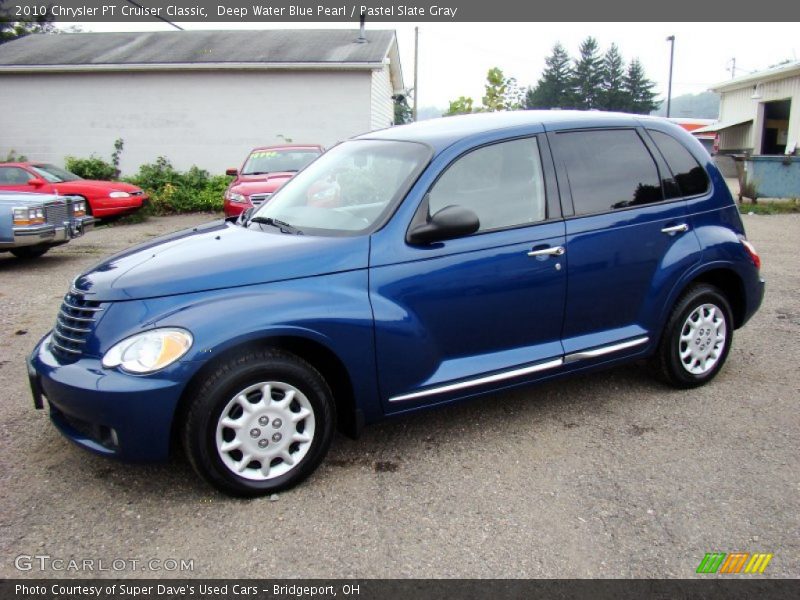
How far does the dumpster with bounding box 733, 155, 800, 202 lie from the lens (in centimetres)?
1545

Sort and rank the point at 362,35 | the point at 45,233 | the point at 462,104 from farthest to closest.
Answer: the point at 462,104, the point at 362,35, the point at 45,233

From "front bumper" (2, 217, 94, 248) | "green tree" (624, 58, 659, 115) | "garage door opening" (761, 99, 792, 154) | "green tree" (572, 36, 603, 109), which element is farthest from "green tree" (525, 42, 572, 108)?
"front bumper" (2, 217, 94, 248)

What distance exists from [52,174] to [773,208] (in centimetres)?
1600

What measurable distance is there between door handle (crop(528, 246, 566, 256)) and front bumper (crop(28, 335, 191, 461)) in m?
1.93

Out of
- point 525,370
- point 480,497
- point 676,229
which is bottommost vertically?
point 480,497

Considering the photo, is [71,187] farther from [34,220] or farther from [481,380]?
Result: [481,380]

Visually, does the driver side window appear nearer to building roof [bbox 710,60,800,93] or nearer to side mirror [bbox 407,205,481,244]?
side mirror [bbox 407,205,481,244]

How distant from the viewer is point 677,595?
2.57 metres

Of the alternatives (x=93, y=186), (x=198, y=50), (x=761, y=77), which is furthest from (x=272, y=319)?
(x=761, y=77)

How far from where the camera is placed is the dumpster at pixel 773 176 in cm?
1545

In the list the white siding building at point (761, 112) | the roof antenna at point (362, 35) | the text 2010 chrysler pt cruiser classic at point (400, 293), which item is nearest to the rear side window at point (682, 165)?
the text 2010 chrysler pt cruiser classic at point (400, 293)

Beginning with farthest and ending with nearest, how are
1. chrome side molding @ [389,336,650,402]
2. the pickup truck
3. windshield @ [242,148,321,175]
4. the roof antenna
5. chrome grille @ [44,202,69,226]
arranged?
the roof antenna, windshield @ [242,148,321,175], chrome grille @ [44,202,69,226], the pickup truck, chrome side molding @ [389,336,650,402]

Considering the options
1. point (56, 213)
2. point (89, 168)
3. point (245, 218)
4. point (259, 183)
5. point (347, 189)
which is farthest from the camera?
point (89, 168)

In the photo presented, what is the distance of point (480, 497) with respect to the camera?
3.26 metres
